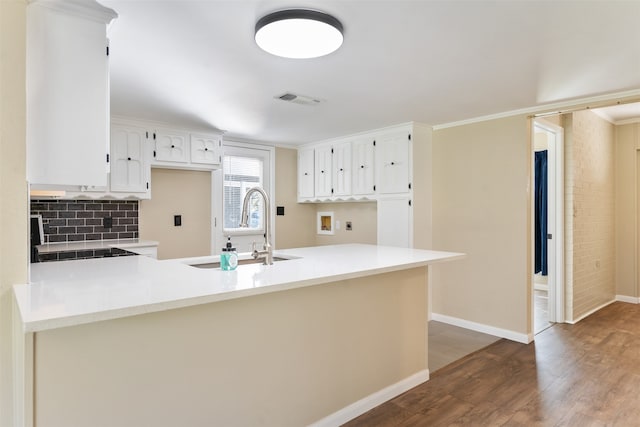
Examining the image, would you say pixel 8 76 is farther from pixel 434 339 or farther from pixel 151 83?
pixel 434 339

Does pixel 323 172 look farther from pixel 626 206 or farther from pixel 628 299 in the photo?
pixel 628 299

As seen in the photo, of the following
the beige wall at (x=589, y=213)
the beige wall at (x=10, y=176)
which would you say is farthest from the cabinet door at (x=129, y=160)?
the beige wall at (x=589, y=213)

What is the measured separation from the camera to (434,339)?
3654 mm

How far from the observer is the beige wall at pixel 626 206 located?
490 centimetres

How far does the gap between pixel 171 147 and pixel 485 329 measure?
12.6 ft

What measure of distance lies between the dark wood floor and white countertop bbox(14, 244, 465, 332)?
0.94 meters

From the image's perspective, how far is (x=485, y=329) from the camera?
3816 millimetres

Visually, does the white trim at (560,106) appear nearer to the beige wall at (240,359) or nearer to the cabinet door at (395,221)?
the cabinet door at (395,221)

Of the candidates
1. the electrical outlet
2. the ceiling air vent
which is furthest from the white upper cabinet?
the electrical outlet

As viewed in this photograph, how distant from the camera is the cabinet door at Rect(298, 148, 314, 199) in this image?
17.3 feet

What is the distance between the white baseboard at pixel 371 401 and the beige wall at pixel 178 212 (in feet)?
9.57

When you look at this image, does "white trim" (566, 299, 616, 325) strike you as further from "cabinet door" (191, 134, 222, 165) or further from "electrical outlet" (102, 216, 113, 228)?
"electrical outlet" (102, 216, 113, 228)

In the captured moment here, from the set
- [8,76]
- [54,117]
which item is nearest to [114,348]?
[54,117]

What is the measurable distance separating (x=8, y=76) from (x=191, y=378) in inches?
57.6
